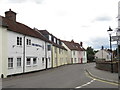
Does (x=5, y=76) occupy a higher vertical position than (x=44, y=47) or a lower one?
lower

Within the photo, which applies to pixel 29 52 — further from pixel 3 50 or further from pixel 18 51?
pixel 3 50

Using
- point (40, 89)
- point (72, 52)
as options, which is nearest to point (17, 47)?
point (40, 89)

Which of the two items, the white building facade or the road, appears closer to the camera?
the road

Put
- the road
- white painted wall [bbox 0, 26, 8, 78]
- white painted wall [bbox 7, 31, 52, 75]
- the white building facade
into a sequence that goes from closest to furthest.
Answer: the road → white painted wall [bbox 0, 26, 8, 78] → the white building facade → white painted wall [bbox 7, 31, 52, 75]

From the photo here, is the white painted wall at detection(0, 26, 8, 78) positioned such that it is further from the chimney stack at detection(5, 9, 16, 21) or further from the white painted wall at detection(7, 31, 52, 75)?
the chimney stack at detection(5, 9, 16, 21)

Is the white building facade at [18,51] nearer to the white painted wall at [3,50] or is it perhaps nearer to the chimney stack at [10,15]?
the white painted wall at [3,50]

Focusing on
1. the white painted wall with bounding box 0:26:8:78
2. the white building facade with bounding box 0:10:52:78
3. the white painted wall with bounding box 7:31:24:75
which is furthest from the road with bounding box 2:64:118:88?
the white painted wall with bounding box 7:31:24:75

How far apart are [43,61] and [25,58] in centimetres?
961

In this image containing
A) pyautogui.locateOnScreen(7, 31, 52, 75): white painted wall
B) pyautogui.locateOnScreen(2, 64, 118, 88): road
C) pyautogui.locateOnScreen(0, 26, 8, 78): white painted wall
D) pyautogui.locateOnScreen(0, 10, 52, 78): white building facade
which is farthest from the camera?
pyautogui.locateOnScreen(7, 31, 52, 75): white painted wall

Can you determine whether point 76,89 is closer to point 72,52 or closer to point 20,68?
point 20,68

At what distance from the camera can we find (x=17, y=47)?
28484 millimetres

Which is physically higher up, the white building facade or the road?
the white building facade

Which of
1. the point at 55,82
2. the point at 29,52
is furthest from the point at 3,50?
the point at 55,82

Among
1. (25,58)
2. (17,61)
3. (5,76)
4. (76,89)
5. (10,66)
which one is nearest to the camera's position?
(76,89)
